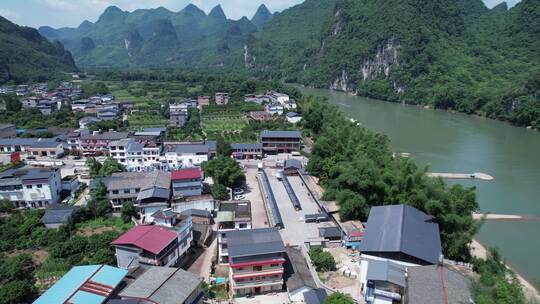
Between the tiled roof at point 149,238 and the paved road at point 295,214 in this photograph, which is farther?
the paved road at point 295,214

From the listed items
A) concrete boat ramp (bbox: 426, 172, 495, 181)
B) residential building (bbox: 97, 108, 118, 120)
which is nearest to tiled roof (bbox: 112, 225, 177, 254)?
concrete boat ramp (bbox: 426, 172, 495, 181)

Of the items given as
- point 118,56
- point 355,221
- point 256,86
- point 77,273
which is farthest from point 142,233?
point 118,56

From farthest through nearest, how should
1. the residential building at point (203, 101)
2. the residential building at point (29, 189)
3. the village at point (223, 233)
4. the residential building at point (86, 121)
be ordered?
the residential building at point (203, 101), the residential building at point (86, 121), the residential building at point (29, 189), the village at point (223, 233)

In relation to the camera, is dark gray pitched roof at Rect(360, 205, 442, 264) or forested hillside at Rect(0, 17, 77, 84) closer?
dark gray pitched roof at Rect(360, 205, 442, 264)

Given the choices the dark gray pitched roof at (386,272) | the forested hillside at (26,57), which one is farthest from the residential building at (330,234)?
the forested hillside at (26,57)

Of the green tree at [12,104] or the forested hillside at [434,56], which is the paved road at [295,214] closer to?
the forested hillside at [434,56]

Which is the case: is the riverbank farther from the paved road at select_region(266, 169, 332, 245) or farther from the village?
the paved road at select_region(266, 169, 332, 245)
